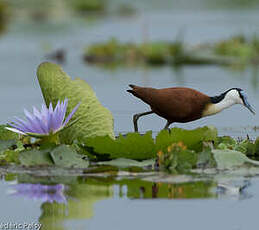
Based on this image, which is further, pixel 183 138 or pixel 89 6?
pixel 89 6

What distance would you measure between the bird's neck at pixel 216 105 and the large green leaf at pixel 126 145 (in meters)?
1.45

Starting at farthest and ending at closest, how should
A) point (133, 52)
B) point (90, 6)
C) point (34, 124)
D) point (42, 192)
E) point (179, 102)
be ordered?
point (90, 6) → point (133, 52) → point (179, 102) → point (34, 124) → point (42, 192)

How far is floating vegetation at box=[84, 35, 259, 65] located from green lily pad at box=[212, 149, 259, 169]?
946 cm

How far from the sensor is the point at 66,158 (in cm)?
527

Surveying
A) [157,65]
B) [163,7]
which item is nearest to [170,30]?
[157,65]

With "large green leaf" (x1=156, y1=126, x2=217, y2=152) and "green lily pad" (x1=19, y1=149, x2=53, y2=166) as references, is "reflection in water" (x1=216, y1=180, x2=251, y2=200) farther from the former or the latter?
"green lily pad" (x1=19, y1=149, x2=53, y2=166)

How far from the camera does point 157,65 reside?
14.8 metres

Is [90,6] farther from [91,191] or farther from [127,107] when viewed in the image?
[91,191]

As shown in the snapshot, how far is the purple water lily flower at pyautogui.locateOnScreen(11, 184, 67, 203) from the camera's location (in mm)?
4598

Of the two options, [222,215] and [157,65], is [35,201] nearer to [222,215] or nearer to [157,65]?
[222,215]

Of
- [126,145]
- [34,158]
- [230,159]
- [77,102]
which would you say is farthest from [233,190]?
[77,102]

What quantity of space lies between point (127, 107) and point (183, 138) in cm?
370

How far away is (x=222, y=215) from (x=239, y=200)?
320mm

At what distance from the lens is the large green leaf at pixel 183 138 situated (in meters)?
5.37
